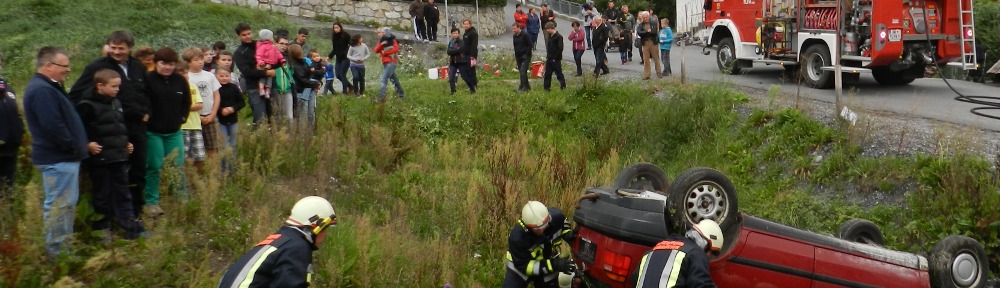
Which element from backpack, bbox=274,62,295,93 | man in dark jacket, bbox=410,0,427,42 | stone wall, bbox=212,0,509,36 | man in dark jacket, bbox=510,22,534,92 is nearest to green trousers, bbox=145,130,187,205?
backpack, bbox=274,62,295,93

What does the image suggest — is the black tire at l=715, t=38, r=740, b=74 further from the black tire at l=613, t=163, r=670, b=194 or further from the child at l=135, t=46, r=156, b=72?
the child at l=135, t=46, r=156, b=72

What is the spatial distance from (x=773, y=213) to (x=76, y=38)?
1564 centimetres

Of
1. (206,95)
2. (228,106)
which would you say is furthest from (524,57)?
(206,95)

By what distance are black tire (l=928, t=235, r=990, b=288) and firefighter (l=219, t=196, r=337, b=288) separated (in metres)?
4.47

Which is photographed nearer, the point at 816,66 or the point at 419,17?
the point at 816,66

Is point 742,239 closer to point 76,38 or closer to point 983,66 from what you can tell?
point 983,66

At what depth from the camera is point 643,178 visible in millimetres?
7434

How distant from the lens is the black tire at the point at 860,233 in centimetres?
740

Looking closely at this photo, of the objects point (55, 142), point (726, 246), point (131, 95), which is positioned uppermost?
point (131, 95)

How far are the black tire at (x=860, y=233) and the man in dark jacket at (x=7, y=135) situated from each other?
252 inches

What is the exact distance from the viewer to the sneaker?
743 cm

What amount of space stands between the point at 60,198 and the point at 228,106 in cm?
312

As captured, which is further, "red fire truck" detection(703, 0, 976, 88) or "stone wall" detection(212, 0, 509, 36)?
"stone wall" detection(212, 0, 509, 36)

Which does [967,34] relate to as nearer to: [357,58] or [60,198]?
[357,58]
